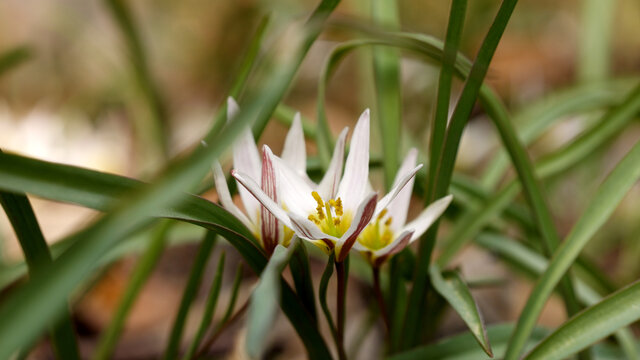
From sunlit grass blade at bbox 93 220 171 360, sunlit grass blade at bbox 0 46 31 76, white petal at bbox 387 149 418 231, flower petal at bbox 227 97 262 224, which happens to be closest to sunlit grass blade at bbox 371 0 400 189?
white petal at bbox 387 149 418 231

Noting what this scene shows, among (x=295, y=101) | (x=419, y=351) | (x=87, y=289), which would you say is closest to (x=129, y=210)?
(x=419, y=351)

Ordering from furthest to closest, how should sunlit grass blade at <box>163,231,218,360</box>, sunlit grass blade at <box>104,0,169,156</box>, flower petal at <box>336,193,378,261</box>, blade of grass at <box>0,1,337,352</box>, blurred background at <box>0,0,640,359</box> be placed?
blurred background at <box>0,0,640,359</box>
sunlit grass blade at <box>104,0,169,156</box>
sunlit grass blade at <box>163,231,218,360</box>
flower petal at <box>336,193,378,261</box>
blade of grass at <box>0,1,337,352</box>

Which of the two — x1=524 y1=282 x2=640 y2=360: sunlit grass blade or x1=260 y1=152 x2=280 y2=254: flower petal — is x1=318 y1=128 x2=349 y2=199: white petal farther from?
x1=524 y1=282 x2=640 y2=360: sunlit grass blade

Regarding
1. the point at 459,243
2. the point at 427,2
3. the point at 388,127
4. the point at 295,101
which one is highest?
the point at 427,2

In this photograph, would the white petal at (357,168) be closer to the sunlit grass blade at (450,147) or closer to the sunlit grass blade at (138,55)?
the sunlit grass blade at (450,147)

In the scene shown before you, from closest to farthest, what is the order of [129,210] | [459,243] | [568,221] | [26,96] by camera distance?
[129,210] → [459,243] → [568,221] → [26,96]

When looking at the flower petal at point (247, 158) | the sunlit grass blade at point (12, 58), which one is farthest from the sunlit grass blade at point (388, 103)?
the sunlit grass blade at point (12, 58)

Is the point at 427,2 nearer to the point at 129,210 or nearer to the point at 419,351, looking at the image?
the point at 419,351
